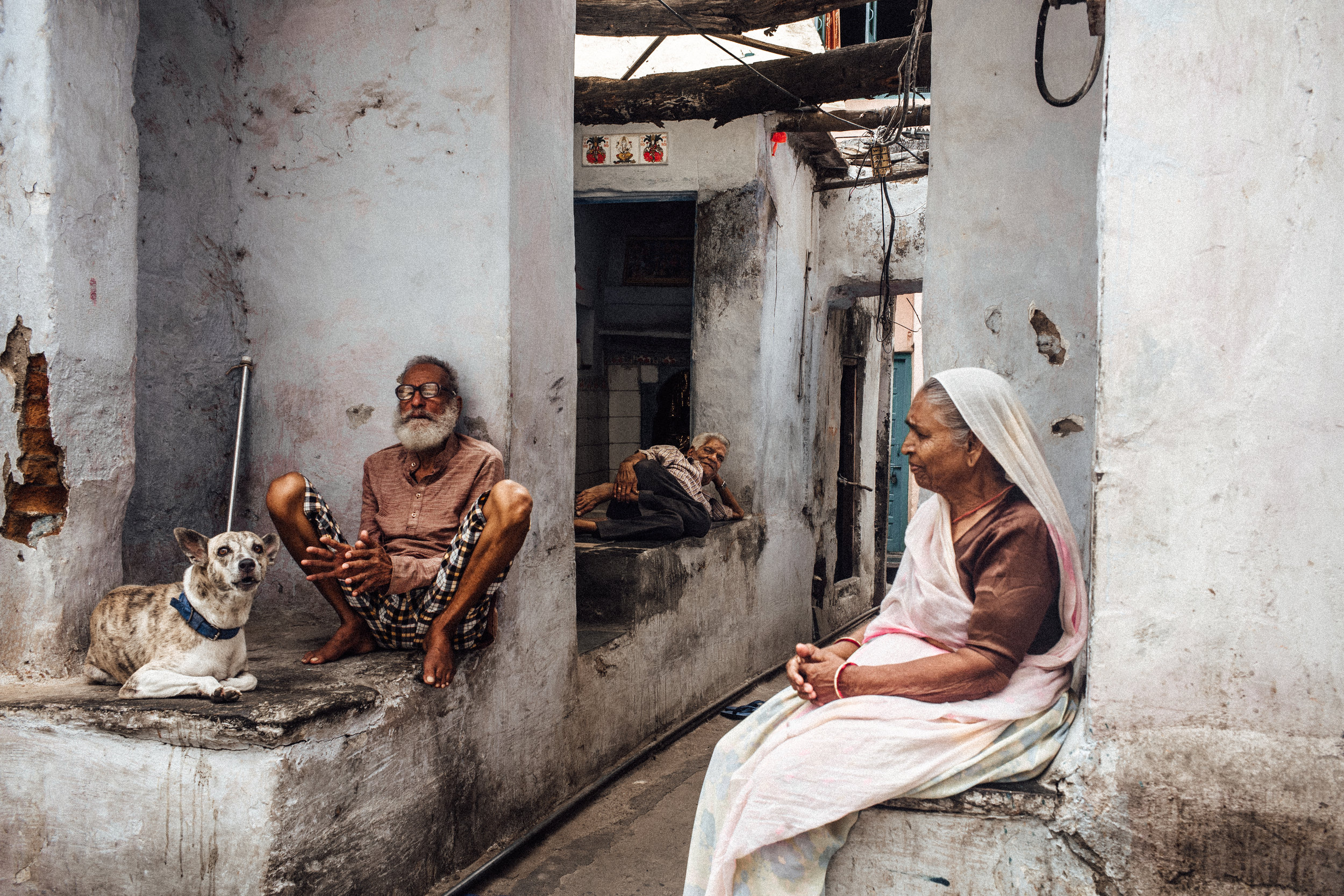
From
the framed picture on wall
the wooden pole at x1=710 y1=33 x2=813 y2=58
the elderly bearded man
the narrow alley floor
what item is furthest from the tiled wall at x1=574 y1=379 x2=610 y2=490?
the elderly bearded man

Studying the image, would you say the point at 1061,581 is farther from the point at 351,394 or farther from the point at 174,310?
the point at 174,310

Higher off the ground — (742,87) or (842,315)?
(742,87)

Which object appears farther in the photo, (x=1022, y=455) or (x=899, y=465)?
(x=899, y=465)

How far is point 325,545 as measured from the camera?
3102 mm

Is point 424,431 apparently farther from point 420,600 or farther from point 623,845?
point 623,845

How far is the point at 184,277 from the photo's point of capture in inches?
148

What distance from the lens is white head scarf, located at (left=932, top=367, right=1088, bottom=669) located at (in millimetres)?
2191

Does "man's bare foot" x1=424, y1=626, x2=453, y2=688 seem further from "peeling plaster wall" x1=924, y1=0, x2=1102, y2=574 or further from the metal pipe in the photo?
"peeling plaster wall" x1=924, y1=0, x2=1102, y2=574

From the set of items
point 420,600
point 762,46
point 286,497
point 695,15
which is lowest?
point 420,600

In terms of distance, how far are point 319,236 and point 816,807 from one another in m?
2.96

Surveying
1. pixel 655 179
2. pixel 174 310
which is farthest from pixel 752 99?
pixel 174 310

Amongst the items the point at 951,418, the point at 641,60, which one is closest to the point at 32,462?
the point at 951,418

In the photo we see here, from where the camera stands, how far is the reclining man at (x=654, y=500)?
5.56 m

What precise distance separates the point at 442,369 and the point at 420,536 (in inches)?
24.4
